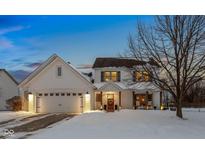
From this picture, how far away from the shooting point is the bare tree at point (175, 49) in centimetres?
1638

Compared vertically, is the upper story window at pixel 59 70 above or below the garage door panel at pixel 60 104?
above

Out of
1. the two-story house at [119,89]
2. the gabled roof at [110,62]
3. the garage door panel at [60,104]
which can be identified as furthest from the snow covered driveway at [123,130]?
the gabled roof at [110,62]

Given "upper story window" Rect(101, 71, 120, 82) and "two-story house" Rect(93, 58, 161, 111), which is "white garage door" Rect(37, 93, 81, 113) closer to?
"two-story house" Rect(93, 58, 161, 111)

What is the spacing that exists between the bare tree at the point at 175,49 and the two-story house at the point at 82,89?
463cm

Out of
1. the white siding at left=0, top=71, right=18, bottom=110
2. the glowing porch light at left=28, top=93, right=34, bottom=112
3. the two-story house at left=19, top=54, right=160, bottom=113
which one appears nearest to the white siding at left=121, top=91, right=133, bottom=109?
the two-story house at left=19, top=54, right=160, bottom=113

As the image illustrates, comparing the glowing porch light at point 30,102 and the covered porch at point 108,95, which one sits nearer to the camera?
the glowing porch light at point 30,102

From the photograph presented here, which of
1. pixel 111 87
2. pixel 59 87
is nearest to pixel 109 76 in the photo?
pixel 111 87

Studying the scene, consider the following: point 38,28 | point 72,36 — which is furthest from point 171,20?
point 38,28

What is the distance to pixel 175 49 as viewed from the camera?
1655 cm

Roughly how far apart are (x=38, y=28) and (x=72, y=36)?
1.83 metres

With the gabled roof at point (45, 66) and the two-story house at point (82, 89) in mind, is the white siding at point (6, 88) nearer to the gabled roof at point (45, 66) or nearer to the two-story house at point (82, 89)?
the two-story house at point (82, 89)

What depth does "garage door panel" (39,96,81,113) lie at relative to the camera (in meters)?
22.5

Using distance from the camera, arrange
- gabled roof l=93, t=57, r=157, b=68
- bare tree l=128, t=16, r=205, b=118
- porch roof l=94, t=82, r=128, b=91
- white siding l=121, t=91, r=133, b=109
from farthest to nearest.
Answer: gabled roof l=93, t=57, r=157, b=68 < white siding l=121, t=91, r=133, b=109 < porch roof l=94, t=82, r=128, b=91 < bare tree l=128, t=16, r=205, b=118
